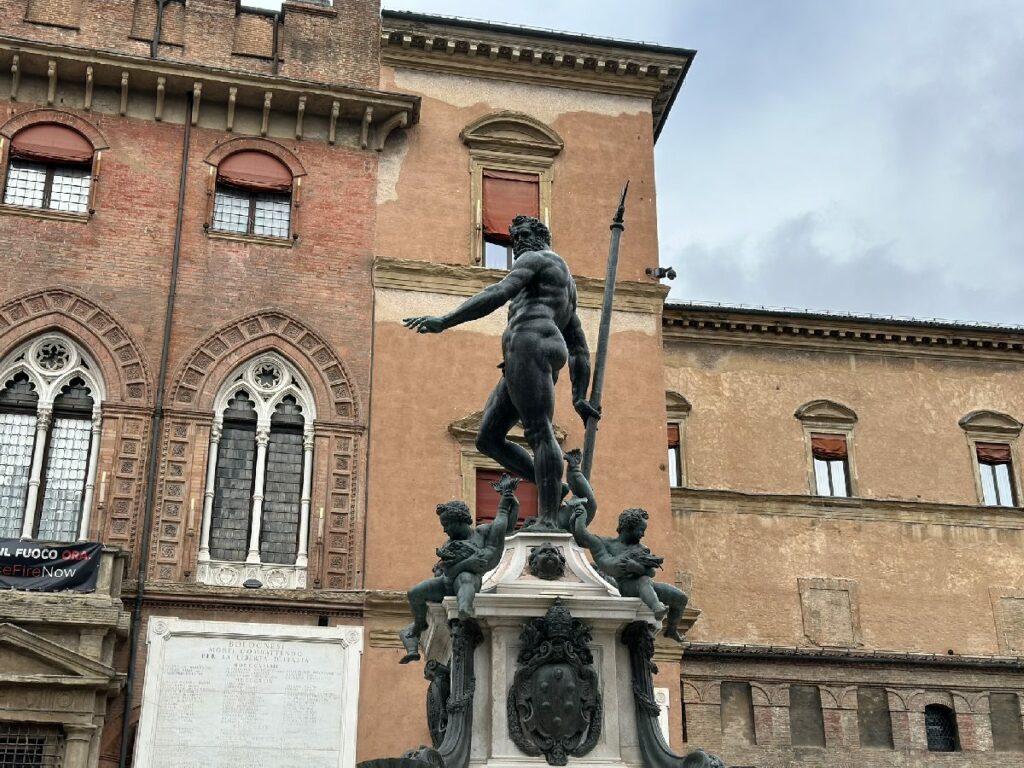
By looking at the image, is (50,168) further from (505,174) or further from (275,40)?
(505,174)

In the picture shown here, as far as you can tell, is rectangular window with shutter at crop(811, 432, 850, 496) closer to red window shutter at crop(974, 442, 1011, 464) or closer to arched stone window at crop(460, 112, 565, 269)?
red window shutter at crop(974, 442, 1011, 464)

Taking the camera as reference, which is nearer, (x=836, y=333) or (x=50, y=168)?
(x=50, y=168)

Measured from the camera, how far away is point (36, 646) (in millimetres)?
16281

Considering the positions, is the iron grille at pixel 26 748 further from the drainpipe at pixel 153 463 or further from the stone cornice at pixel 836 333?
the stone cornice at pixel 836 333

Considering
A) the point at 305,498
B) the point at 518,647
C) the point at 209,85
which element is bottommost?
the point at 518,647

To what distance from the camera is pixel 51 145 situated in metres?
20.5

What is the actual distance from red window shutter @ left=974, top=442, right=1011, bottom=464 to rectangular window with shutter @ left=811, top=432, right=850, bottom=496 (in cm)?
326

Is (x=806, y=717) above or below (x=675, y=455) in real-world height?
below

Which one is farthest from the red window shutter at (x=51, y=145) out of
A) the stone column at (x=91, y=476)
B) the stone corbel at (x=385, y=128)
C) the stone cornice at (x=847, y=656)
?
the stone cornice at (x=847, y=656)

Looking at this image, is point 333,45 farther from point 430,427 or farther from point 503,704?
point 503,704

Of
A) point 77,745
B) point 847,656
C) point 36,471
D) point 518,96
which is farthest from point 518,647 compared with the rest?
point 847,656

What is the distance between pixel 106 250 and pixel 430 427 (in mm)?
5751

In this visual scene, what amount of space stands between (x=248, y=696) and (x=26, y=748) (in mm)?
2976

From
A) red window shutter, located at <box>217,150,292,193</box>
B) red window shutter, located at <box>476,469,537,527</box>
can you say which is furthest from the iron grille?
red window shutter, located at <box>217,150,292,193</box>
